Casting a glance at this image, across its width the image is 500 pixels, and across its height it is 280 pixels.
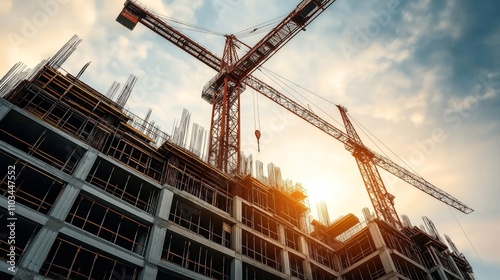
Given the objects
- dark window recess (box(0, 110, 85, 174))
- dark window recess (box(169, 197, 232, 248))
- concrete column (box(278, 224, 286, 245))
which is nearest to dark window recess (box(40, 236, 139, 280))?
dark window recess (box(0, 110, 85, 174))

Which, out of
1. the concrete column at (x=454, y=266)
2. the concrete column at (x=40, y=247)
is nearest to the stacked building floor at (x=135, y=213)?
the concrete column at (x=40, y=247)

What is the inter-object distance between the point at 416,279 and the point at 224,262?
844 inches

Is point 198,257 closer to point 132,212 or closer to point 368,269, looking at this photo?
point 132,212

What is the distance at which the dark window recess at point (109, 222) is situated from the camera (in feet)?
71.2

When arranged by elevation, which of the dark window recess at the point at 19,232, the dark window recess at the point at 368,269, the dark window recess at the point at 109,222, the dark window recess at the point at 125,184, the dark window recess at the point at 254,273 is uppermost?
the dark window recess at the point at 125,184

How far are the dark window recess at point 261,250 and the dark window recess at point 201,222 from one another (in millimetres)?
1731

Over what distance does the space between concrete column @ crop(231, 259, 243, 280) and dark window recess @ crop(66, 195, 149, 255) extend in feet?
23.0

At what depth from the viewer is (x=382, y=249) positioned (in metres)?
33.5

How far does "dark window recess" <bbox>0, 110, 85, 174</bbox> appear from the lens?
2133 centimetres

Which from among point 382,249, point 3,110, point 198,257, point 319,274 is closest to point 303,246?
point 319,274

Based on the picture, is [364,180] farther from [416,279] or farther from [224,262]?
[224,262]

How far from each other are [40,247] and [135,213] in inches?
245

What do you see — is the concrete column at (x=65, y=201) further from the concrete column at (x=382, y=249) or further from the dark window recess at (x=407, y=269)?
the dark window recess at (x=407, y=269)

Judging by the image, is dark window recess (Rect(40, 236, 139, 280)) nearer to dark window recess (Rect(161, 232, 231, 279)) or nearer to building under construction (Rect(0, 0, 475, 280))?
building under construction (Rect(0, 0, 475, 280))
